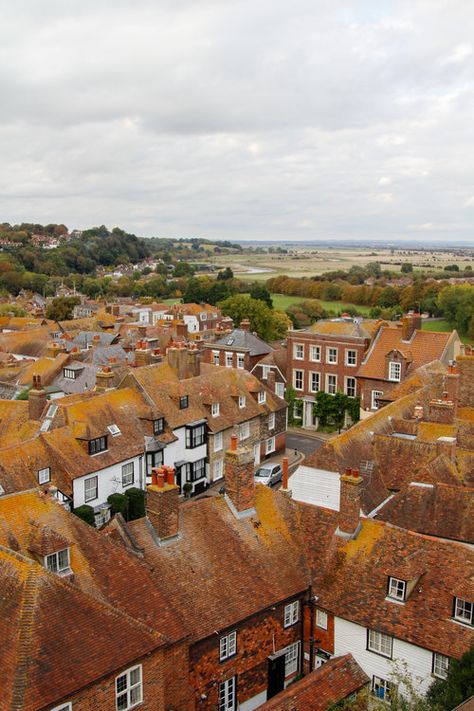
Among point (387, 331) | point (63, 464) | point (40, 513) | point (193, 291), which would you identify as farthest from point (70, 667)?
point (193, 291)

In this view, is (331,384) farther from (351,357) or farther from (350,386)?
(351,357)

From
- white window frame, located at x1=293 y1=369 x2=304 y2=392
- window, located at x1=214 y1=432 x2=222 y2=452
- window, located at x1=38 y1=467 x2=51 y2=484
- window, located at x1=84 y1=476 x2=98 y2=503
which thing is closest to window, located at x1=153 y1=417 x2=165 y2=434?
window, located at x1=214 y1=432 x2=222 y2=452

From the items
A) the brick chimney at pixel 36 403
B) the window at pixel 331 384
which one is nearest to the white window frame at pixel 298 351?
the window at pixel 331 384

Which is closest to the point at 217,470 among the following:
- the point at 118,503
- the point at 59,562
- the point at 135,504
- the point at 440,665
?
the point at 135,504

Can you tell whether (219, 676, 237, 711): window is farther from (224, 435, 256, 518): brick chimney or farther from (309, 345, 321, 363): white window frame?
(309, 345, 321, 363): white window frame

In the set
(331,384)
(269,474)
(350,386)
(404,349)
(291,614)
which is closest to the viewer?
(291,614)

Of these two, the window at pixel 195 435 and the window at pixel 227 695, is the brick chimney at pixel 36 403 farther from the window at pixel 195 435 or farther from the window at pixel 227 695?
the window at pixel 227 695

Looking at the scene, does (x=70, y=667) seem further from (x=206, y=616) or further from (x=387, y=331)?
(x=387, y=331)
